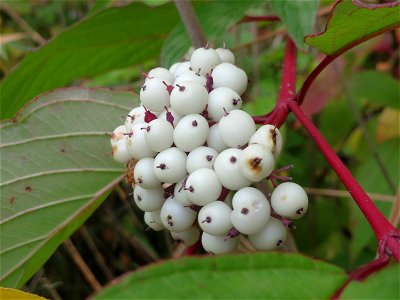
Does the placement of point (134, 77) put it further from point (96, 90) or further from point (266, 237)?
point (266, 237)

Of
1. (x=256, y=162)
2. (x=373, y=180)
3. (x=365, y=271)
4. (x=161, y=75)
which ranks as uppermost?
(x=161, y=75)

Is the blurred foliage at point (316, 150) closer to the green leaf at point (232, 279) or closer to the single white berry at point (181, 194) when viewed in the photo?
the single white berry at point (181, 194)

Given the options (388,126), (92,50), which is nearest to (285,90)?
(92,50)

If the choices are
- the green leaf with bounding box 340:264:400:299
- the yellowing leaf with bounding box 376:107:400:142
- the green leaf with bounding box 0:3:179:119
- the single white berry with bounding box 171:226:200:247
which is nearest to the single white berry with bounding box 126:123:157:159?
the single white berry with bounding box 171:226:200:247

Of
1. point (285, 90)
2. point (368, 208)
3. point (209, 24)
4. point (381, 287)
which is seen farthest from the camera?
point (209, 24)

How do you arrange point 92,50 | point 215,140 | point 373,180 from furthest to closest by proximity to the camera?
point 373,180 → point 92,50 → point 215,140

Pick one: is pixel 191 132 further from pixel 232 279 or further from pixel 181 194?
pixel 232 279
